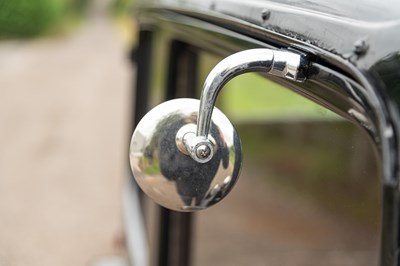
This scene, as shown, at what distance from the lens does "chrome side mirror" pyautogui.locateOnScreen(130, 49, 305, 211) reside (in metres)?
0.97

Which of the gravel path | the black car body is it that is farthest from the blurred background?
the black car body

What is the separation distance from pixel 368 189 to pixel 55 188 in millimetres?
3568

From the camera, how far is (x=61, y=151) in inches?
260

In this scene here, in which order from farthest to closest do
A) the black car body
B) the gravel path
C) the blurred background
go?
1. the gravel path
2. the blurred background
3. the black car body

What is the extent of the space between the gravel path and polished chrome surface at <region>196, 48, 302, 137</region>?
1.00m

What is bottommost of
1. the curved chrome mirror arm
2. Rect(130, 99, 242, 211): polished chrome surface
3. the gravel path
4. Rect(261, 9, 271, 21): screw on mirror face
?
the gravel path

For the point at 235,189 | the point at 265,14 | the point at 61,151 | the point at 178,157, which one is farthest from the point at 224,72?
the point at 61,151

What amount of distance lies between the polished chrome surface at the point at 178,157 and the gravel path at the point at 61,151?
858 mm

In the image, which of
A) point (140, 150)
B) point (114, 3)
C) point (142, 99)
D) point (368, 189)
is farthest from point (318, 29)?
point (114, 3)

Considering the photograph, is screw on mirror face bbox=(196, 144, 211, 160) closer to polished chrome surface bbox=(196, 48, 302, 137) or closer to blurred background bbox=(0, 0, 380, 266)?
polished chrome surface bbox=(196, 48, 302, 137)

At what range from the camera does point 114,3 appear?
519 inches

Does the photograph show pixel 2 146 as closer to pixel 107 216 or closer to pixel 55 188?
pixel 55 188

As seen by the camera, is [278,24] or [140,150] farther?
[278,24]

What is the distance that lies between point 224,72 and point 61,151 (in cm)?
579
